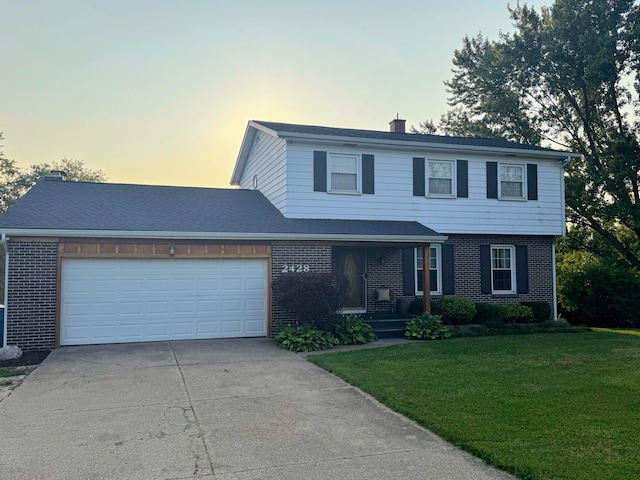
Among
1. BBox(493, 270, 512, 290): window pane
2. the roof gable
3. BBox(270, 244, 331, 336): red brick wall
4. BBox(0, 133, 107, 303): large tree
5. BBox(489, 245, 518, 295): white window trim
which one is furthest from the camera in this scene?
BBox(0, 133, 107, 303): large tree

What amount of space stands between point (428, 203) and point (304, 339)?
20.9 ft

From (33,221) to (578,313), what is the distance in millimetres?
17108

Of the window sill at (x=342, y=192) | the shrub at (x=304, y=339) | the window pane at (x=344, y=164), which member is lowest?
the shrub at (x=304, y=339)

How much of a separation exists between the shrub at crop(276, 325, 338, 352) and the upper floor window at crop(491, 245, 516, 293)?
6.95 metres

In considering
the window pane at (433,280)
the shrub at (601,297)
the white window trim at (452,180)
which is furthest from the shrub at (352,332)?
the shrub at (601,297)

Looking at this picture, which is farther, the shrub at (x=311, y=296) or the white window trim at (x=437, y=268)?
the white window trim at (x=437, y=268)

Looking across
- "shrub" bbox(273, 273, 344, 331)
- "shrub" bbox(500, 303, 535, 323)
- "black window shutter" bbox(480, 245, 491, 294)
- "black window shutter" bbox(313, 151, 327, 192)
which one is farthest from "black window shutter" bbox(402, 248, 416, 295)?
"shrub" bbox(273, 273, 344, 331)

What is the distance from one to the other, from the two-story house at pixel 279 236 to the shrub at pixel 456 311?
2.77ft

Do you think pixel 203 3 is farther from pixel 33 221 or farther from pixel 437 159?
pixel 437 159

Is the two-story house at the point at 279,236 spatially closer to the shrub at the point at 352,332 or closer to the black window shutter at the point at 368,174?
the black window shutter at the point at 368,174

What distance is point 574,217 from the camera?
77.0ft

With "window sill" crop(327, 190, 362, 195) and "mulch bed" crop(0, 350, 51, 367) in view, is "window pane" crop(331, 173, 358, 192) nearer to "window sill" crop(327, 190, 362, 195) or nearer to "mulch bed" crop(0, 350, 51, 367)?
"window sill" crop(327, 190, 362, 195)

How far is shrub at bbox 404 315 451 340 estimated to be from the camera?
499 inches

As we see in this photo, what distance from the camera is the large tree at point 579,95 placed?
20703 millimetres
